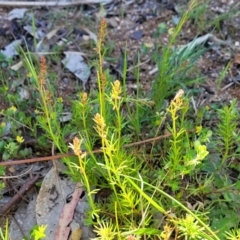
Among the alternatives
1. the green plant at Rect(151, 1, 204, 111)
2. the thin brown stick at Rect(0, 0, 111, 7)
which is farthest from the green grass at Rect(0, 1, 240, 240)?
the thin brown stick at Rect(0, 0, 111, 7)

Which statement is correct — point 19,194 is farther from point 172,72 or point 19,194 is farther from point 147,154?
point 172,72

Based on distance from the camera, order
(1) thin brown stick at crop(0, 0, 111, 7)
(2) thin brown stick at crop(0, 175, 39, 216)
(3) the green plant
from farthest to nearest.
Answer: (1) thin brown stick at crop(0, 0, 111, 7) < (3) the green plant < (2) thin brown stick at crop(0, 175, 39, 216)

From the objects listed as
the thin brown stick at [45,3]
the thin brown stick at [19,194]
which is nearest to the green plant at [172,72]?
the thin brown stick at [19,194]

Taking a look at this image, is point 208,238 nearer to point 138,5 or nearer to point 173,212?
point 173,212

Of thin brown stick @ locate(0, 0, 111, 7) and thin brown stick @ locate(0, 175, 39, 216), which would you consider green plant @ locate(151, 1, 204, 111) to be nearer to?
thin brown stick @ locate(0, 175, 39, 216)

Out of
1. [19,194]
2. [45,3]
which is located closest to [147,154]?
[19,194]

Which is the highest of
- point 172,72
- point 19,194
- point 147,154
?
point 172,72
